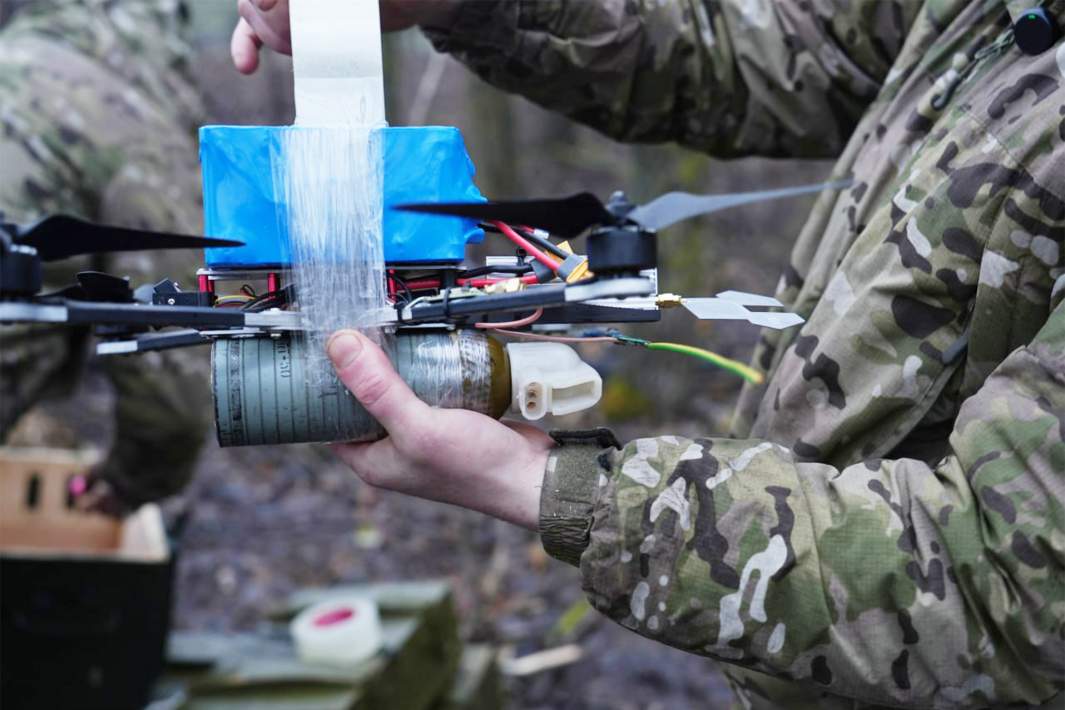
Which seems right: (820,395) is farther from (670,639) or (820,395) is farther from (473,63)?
(473,63)

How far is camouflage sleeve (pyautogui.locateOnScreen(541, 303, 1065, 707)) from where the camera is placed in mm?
1088

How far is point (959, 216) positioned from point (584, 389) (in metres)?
0.52

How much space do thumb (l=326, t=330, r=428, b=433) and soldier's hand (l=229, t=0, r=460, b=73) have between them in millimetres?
645

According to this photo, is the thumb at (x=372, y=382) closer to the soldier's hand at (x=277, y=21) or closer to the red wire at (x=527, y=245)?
the red wire at (x=527, y=245)

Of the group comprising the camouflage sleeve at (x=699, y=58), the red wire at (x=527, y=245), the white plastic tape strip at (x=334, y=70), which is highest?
the camouflage sleeve at (x=699, y=58)

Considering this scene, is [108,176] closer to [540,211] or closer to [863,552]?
[540,211]

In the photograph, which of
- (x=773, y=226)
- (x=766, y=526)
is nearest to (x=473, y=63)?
(x=766, y=526)

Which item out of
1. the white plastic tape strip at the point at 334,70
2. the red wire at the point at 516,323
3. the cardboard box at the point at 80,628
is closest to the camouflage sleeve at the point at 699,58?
the white plastic tape strip at the point at 334,70

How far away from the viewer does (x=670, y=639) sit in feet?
3.89

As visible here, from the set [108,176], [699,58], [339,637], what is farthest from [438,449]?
[108,176]

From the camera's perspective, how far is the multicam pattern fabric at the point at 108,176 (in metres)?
3.24

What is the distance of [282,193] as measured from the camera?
4.20 feet

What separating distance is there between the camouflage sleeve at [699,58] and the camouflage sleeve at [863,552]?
0.88m

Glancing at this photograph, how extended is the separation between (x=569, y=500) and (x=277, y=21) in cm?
91
